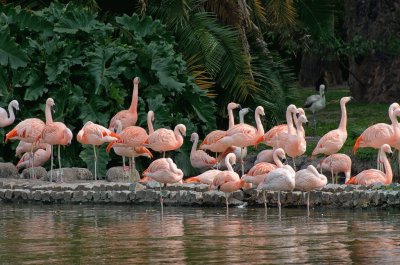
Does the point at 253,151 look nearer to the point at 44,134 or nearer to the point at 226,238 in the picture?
the point at 44,134

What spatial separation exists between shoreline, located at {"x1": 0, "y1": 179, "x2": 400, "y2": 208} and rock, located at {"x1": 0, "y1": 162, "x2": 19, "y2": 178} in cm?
147

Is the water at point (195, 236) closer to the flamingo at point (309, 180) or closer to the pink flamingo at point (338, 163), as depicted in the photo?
the flamingo at point (309, 180)

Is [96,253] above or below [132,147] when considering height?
below

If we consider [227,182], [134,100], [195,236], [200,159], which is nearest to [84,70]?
[134,100]

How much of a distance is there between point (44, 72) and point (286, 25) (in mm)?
5002

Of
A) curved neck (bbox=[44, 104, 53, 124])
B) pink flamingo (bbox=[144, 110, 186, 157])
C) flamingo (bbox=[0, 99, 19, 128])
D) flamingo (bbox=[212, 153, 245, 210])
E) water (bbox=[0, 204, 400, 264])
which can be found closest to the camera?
water (bbox=[0, 204, 400, 264])

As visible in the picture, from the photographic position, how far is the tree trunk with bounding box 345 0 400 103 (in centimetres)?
2525

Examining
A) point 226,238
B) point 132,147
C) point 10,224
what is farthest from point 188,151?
point 226,238

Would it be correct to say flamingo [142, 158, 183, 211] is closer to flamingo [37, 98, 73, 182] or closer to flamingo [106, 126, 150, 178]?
flamingo [106, 126, 150, 178]

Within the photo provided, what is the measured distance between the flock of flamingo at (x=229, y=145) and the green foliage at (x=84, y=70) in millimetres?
832

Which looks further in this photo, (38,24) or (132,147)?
(38,24)

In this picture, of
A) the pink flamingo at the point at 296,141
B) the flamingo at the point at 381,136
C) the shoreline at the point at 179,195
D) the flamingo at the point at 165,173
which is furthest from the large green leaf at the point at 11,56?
the flamingo at the point at 381,136

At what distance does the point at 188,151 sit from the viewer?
69.7 ft

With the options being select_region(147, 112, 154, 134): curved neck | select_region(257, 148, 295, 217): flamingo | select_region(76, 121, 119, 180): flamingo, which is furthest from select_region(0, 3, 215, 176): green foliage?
select_region(257, 148, 295, 217): flamingo
